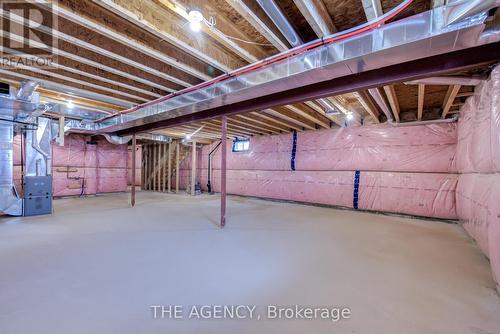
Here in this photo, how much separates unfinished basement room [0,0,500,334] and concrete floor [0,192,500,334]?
0.7 inches

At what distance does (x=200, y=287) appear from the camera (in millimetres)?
1731

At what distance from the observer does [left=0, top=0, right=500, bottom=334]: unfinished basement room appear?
1470mm

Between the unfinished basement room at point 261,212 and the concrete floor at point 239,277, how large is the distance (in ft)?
0.05

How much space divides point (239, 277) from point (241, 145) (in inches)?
240

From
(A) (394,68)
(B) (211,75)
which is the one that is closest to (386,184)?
(A) (394,68)

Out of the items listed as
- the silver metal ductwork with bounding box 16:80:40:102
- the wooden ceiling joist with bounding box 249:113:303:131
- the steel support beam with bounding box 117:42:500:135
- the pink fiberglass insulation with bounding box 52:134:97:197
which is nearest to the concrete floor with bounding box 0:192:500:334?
the steel support beam with bounding box 117:42:500:135

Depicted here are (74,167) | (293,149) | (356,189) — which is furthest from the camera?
(74,167)

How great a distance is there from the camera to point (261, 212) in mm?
4859

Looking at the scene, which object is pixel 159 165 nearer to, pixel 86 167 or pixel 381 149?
pixel 86 167

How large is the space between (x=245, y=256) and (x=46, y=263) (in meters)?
1.92

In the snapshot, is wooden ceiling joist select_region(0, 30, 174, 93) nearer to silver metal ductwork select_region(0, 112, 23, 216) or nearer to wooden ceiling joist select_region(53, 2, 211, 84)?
wooden ceiling joist select_region(53, 2, 211, 84)

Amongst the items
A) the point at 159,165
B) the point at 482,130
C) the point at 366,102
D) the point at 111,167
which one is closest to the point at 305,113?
the point at 366,102

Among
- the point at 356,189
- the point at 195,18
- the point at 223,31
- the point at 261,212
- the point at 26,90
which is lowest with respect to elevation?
the point at 261,212

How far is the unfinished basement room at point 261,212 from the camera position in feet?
4.82
